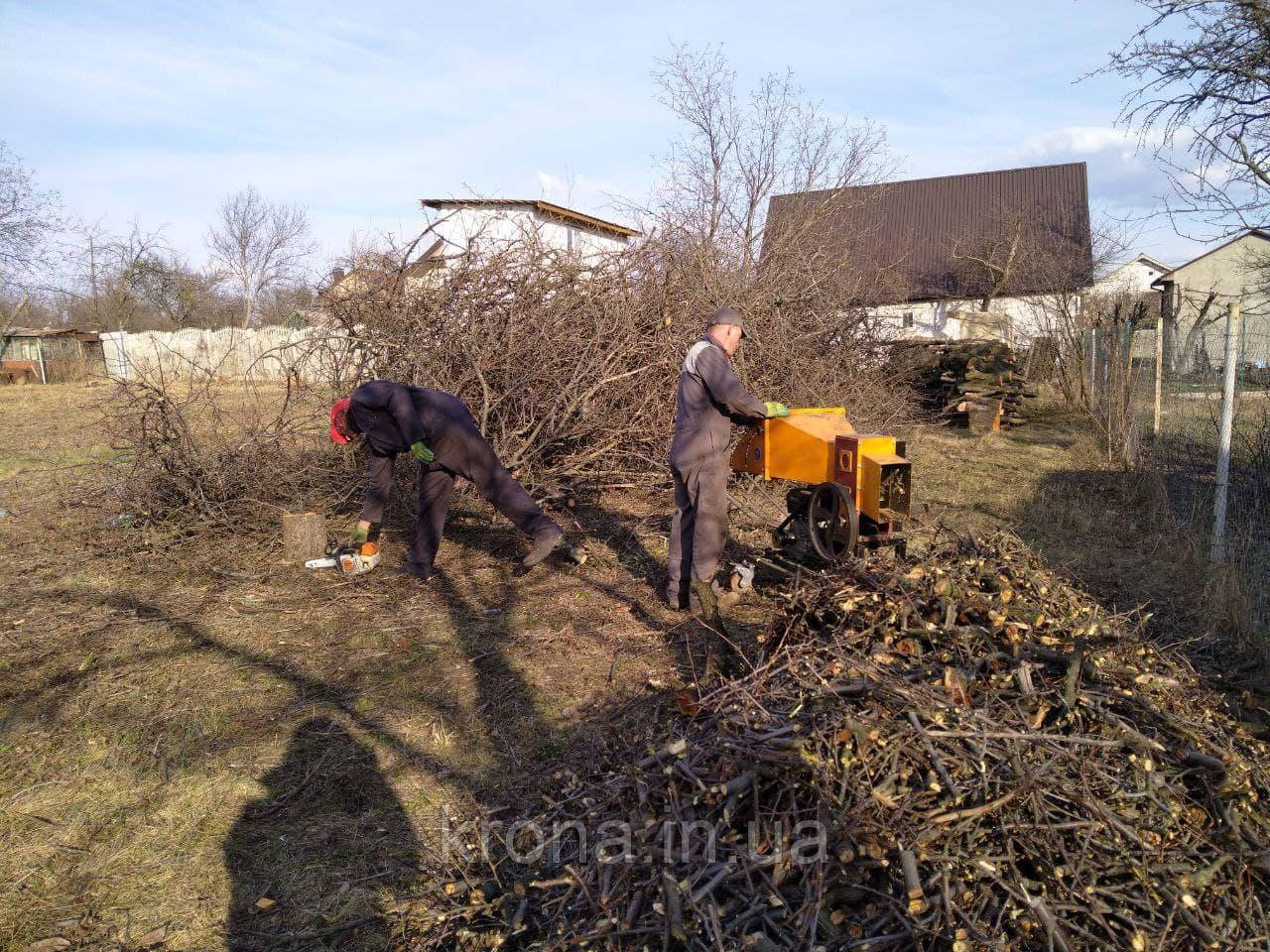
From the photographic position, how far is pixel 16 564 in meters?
6.11

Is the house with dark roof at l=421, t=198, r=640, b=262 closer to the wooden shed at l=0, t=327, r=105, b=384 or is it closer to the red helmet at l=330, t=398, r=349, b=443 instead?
the red helmet at l=330, t=398, r=349, b=443

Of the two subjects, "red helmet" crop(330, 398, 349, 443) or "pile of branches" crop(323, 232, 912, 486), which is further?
"pile of branches" crop(323, 232, 912, 486)

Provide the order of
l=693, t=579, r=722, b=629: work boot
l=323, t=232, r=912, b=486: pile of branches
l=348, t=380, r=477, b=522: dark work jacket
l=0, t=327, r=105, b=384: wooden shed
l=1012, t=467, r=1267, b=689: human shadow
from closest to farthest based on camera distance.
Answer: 1. l=1012, t=467, r=1267, b=689: human shadow
2. l=693, t=579, r=722, b=629: work boot
3. l=348, t=380, r=477, b=522: dark work jacket
4. l=323, t=232, r=912, b=486: pile of branches
5. l=0, t=327, r=105, b=384: wooden shed

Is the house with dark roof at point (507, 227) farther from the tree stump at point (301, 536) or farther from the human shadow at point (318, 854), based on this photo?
the human shadow at point (318, 854)

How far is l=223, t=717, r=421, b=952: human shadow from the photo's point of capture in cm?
264

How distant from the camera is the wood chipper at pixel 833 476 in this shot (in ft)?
15.2

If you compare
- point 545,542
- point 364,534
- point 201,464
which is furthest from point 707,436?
point 201,464

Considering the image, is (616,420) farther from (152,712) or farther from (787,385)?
(152,712)

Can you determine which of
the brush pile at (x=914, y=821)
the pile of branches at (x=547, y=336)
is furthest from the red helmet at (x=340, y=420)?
the brush pile at (x=914, y=821)

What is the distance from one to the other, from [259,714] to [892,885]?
9.74 feet

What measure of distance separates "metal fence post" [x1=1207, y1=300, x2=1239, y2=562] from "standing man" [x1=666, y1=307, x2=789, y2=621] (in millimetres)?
3308

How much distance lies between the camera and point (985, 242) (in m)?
26.8

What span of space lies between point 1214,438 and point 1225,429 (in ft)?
6.06

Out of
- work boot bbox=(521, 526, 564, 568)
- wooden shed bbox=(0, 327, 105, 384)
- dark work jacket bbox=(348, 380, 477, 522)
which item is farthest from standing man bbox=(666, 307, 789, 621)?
wooden shed bbox=(0, 327, 105, 384)
